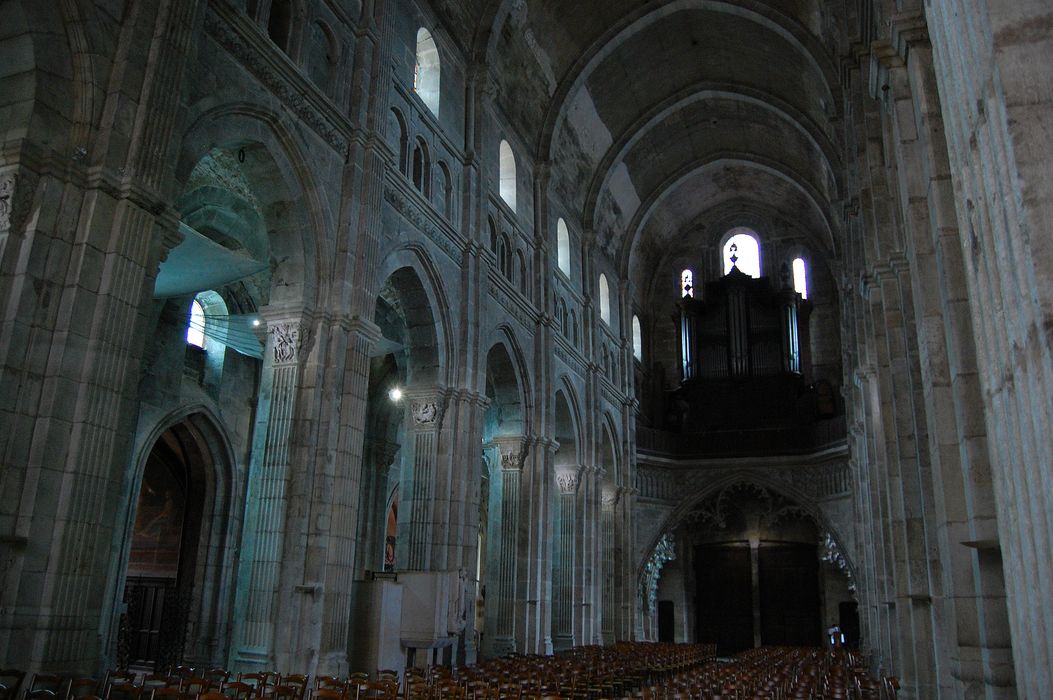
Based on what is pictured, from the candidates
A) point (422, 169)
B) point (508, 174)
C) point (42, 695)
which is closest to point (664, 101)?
point (508, 174)

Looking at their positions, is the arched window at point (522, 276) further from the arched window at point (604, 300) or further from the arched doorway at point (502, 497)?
the arched window at point (604, 300)

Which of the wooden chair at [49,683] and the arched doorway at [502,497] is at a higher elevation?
the arched doorway at [502,497]

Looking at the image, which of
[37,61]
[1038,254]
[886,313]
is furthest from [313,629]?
[1038,254]

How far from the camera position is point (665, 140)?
31.2 m

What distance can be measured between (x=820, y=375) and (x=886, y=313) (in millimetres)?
23966

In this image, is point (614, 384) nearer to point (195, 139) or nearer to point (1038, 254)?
point (195, 139)

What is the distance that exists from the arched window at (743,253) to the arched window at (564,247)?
11629 mm

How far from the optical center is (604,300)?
32031mm

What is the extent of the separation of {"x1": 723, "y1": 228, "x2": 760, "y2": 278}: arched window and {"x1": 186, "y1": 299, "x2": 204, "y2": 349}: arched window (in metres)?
24.5

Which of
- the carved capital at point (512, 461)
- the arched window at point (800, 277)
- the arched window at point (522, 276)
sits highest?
the arched window at point (800, 277)

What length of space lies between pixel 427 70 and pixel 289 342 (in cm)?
900

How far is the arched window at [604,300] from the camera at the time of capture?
31700 millimetres

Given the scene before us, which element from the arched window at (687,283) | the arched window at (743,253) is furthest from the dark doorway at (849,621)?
the arched window at (687,283)

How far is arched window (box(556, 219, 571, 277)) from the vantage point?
1096 inches
